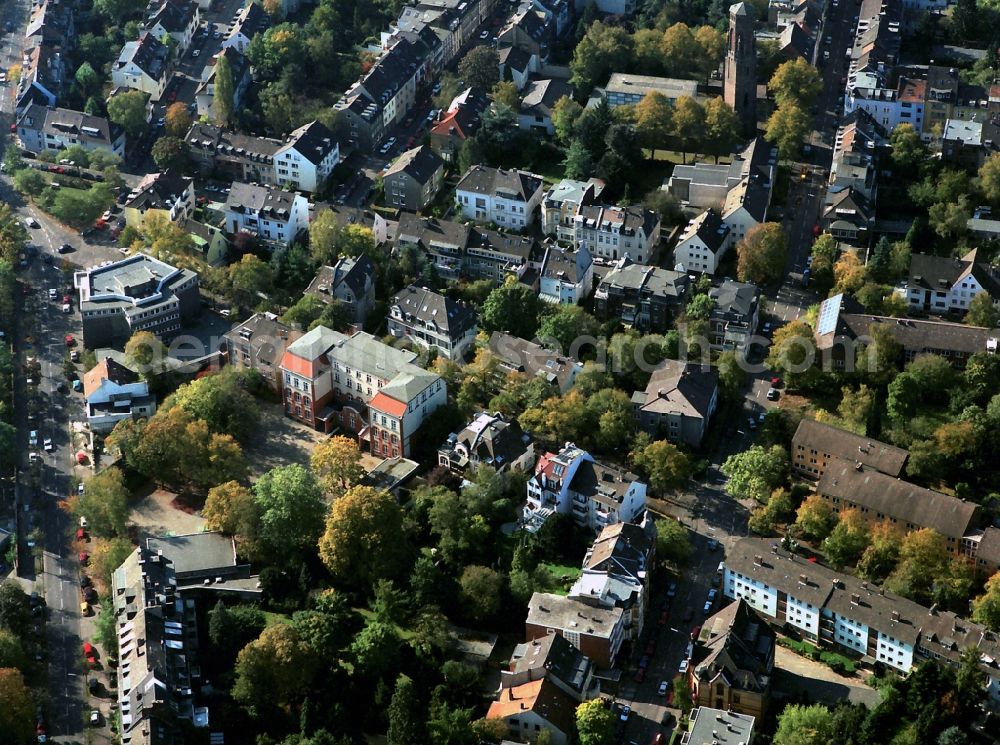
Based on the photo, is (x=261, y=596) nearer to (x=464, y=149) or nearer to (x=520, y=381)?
(x=520, y=381)

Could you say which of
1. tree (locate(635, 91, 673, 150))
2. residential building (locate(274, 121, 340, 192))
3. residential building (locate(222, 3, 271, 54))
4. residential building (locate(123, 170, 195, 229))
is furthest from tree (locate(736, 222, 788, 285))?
residential building (locate(222, 3, 271, 54))

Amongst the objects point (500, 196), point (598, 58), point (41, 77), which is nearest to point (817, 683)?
point (500, 196)

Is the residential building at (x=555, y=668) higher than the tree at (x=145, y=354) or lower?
lower

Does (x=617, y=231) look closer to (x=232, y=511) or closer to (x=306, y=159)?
(x=306, y=159)

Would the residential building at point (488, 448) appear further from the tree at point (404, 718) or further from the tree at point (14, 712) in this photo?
the tree at point (14, 712)

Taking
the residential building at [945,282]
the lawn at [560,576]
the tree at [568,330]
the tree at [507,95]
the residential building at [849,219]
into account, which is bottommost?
Result: the lawn at [560,576]

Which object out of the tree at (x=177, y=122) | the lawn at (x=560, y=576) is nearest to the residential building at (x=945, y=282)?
the lawn at (x=560, y=576)
